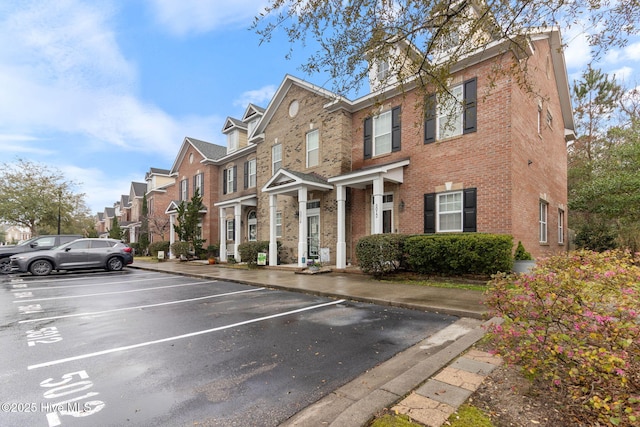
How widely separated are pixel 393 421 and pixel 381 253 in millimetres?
8130

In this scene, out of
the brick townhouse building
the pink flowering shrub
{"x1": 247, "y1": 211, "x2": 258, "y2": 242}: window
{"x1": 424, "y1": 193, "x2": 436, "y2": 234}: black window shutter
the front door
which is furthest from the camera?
{"x1": 247, "y1": 211, "x2": 258, "y2": 242}: window

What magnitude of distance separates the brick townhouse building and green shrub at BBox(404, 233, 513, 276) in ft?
4.28

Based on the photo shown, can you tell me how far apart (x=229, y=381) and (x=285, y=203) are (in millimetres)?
13535

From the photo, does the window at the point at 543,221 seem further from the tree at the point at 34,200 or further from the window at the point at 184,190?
the tree at the point at 34,200

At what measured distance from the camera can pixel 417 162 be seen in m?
12.1

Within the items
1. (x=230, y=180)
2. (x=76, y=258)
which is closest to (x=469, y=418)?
(x=76, y=258)

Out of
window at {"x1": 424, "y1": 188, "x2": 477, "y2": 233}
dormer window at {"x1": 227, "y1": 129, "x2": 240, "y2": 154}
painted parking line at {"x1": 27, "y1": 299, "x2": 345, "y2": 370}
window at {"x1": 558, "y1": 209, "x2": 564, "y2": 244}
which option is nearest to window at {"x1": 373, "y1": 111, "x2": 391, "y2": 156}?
window at {"x1": 424, "y1": 188, "x2": 477, "y2": 233}

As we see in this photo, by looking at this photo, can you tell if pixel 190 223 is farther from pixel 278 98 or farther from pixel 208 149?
pixel 278 98

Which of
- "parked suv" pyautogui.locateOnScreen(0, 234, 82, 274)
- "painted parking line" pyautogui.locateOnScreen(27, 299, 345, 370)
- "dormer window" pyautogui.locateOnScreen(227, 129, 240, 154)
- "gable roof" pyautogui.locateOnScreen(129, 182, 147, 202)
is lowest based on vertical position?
"painted parking line" pyautogui.locateOnScreen(27, 299, 345, 370)

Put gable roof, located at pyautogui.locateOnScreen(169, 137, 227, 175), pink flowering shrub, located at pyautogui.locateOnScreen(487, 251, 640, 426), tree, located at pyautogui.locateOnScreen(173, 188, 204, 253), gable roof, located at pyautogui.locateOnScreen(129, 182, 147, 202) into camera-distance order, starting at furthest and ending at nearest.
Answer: gable roof, located at pyautogui.locateOnScreen(129, 182, 147, 202) → gable roof, located at pyautogui.locateOnScreen(169, 137, 227, 175) → tree, located at pyautogui.locateOnScreen(173, 188, 204, 253) → pink flowering shrub, located at pyautogui.locateOnScreen(487, 251, 640, 426)

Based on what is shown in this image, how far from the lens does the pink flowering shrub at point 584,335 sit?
225 cm

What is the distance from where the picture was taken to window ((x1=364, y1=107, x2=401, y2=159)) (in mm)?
12945

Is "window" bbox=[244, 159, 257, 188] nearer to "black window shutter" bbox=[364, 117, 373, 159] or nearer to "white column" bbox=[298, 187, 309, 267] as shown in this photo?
"white column" bbox=[298, 187, 309, 267]

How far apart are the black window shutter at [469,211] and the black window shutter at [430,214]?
1.04 m
